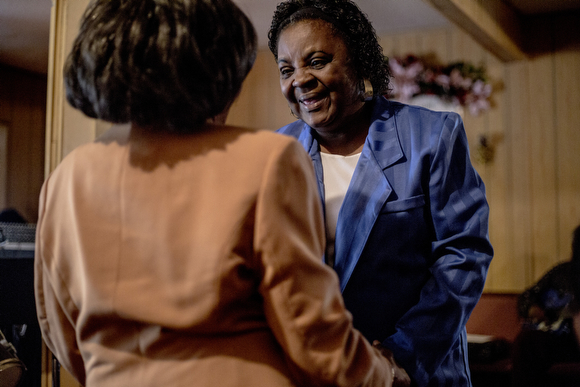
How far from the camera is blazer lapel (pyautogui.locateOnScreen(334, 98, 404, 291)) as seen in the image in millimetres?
1278

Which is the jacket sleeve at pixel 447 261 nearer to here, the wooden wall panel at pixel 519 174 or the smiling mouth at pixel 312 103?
the smiling mouth at pixel 312 103

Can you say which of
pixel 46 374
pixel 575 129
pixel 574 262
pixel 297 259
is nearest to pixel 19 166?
pixel 46 374

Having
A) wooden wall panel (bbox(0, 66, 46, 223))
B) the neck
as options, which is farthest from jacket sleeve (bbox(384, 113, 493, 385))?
wooden wall panel (bbox(0, 66, 46, 223))

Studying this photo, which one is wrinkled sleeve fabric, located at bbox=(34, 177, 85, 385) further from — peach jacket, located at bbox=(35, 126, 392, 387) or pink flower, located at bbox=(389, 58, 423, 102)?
pink flower, located at bbox=(389, 58, 423, 102)

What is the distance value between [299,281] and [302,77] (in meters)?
0.81

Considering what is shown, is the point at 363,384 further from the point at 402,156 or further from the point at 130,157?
the point at 402,156

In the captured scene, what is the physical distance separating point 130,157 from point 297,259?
28cm

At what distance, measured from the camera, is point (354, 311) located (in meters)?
1.29

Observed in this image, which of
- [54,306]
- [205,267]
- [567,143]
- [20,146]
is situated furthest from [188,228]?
[567,143]

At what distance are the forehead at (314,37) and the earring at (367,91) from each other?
136 mm

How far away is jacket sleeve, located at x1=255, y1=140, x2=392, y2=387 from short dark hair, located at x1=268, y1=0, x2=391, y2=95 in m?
0.80

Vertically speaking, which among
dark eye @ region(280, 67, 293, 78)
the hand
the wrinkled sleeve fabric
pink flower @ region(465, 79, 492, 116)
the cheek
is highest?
pink flower @ region(465, 79, 492, 116)

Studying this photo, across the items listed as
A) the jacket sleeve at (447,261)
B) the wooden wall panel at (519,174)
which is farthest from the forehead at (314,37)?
the wooden wall panel at (519,174)

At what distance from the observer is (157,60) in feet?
2.33
